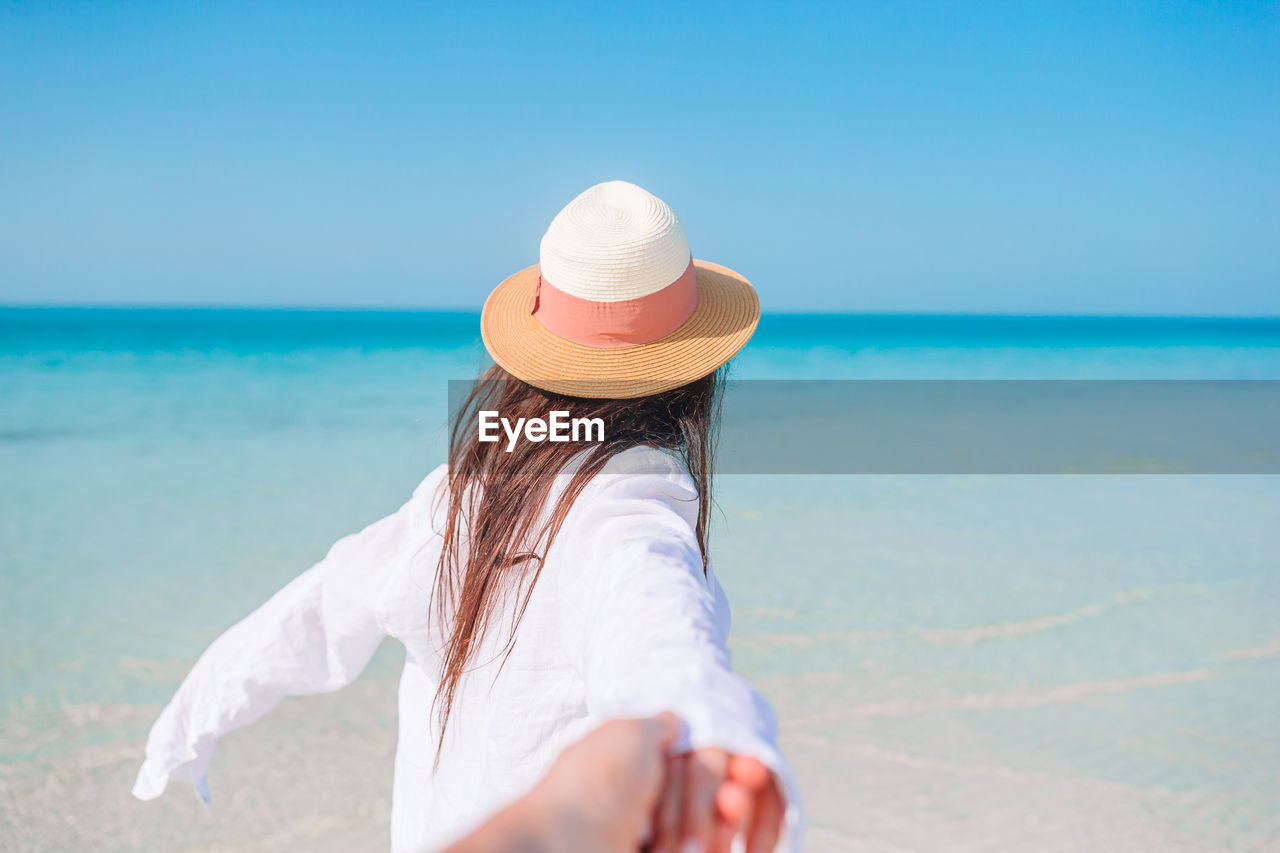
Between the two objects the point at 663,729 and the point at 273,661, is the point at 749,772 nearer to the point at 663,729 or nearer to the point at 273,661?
the point at 663,729

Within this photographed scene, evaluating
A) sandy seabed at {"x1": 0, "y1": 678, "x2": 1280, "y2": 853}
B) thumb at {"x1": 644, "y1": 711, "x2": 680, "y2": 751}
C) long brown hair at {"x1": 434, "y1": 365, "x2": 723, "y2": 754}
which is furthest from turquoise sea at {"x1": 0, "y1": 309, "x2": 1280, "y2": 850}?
thumb at {"x1": 644, "y1": 711, "x2": 680, "y2": 751}

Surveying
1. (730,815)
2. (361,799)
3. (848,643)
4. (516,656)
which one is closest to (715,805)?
(730,815)

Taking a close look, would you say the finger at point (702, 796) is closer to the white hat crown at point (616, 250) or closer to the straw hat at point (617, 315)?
the straw hat at point (617, 315)

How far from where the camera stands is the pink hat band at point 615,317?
125 centimetres

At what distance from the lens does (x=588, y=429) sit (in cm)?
117

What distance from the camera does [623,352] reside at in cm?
125

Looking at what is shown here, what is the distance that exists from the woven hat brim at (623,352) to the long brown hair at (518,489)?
33 millimetres

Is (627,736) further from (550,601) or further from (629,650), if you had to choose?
(550,601)

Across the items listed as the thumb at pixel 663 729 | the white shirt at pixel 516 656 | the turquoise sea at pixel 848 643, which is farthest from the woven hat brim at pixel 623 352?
the turquoise sea at pixel 848 643

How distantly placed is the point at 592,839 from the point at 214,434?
11286 mm

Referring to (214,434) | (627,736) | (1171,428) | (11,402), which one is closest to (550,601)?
(627,736)

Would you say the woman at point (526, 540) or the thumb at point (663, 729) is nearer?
the thumb at point (663, 729)

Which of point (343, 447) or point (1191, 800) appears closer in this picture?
point (1191, 800)

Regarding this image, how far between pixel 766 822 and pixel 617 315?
85 cm
